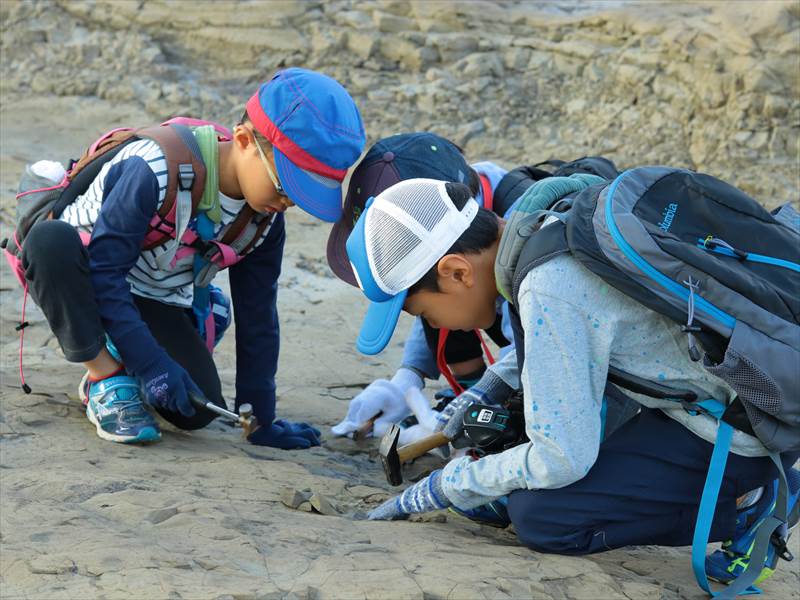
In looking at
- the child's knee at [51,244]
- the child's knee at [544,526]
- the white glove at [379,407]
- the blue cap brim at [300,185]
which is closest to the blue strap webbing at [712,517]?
the child's knee at [544,526]

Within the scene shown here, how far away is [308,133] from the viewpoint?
2812 mm

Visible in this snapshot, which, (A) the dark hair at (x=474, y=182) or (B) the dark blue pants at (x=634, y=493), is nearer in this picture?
(B) the dark blue pants at (x=634, y=493)

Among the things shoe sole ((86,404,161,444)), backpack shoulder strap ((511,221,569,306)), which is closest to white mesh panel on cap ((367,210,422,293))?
backpack shoulder strap ((511,221,569,306))

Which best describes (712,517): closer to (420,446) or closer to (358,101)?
(420,446)

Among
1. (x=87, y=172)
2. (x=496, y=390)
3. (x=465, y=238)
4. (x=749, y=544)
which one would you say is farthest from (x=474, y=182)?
(x=749, y=544)

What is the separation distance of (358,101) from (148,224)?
3.96m

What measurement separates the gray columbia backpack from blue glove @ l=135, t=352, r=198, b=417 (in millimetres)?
1127

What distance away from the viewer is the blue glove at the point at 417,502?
242 cm

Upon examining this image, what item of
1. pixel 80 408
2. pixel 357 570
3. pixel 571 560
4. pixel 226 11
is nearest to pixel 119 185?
→ pixel 80 408

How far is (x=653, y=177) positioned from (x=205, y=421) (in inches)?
65.6

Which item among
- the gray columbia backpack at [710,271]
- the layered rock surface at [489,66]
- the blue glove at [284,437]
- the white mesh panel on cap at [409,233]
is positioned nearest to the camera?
the gray columbia backpack at [710,271]

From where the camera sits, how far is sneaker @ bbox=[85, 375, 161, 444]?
117 inches

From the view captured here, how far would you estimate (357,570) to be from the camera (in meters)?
2.06

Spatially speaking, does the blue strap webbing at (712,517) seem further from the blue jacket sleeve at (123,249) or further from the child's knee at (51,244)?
the child's knee at (51,244)
